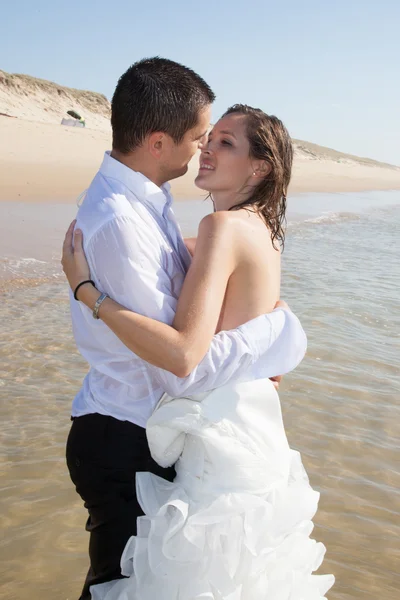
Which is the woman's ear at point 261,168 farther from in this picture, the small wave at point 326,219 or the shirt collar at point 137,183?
the small wave at point 326,219

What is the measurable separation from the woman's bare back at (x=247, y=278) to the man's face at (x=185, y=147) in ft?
0.76

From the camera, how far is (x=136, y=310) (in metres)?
2.01

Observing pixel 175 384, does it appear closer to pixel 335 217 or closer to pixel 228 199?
pixel 228 199

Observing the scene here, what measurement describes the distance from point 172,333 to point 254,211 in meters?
0.66

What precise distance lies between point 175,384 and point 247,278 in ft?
1.35

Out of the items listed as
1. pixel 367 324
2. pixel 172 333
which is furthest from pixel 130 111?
pixel 367 324

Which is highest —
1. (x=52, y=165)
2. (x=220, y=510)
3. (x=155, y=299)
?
(x=155, y=299)

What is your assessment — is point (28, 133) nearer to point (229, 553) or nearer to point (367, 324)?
point (367, 324)

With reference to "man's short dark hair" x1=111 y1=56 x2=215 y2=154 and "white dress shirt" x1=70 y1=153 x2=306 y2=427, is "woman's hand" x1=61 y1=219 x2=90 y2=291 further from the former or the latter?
"man's short dark hair" x1=111 y1=56 x2=215 y2=154

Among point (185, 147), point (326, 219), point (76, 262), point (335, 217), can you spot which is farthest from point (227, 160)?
point (335, 217)

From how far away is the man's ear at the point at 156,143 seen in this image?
2.17 meters

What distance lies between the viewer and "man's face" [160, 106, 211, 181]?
2221mm

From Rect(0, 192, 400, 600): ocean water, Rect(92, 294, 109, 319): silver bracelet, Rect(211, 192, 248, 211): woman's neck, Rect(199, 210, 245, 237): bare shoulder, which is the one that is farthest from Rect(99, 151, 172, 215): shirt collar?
Rect(0, 192, 400, 600): ocean water

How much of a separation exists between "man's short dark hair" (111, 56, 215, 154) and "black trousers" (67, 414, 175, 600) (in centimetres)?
86
